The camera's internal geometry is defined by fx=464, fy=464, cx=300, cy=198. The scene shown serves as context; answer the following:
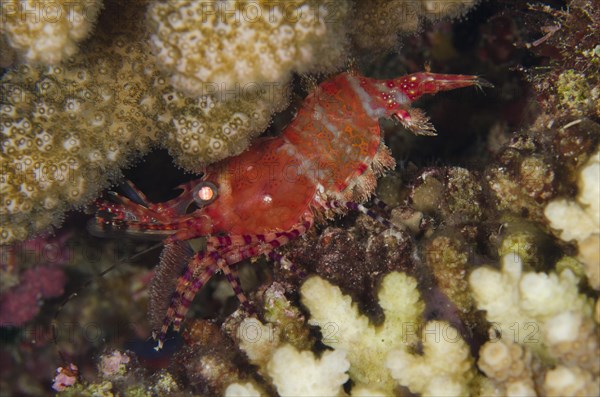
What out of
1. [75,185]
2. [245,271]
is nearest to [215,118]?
[75,185]

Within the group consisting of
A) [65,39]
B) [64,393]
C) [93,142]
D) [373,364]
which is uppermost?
[65,39]

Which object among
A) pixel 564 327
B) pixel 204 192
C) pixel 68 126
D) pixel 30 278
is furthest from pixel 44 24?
pixel 30 278

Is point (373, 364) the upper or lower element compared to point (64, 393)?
upper

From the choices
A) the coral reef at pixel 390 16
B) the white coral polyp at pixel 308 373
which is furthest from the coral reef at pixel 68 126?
the white coral polyp at pixel 308 373

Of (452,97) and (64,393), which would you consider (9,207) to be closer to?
(64,393)

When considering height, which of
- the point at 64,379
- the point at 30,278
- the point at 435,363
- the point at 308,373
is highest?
the point at 435,363

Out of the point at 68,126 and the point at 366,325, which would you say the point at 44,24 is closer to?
the point at 68,126

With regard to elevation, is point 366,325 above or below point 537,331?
below
